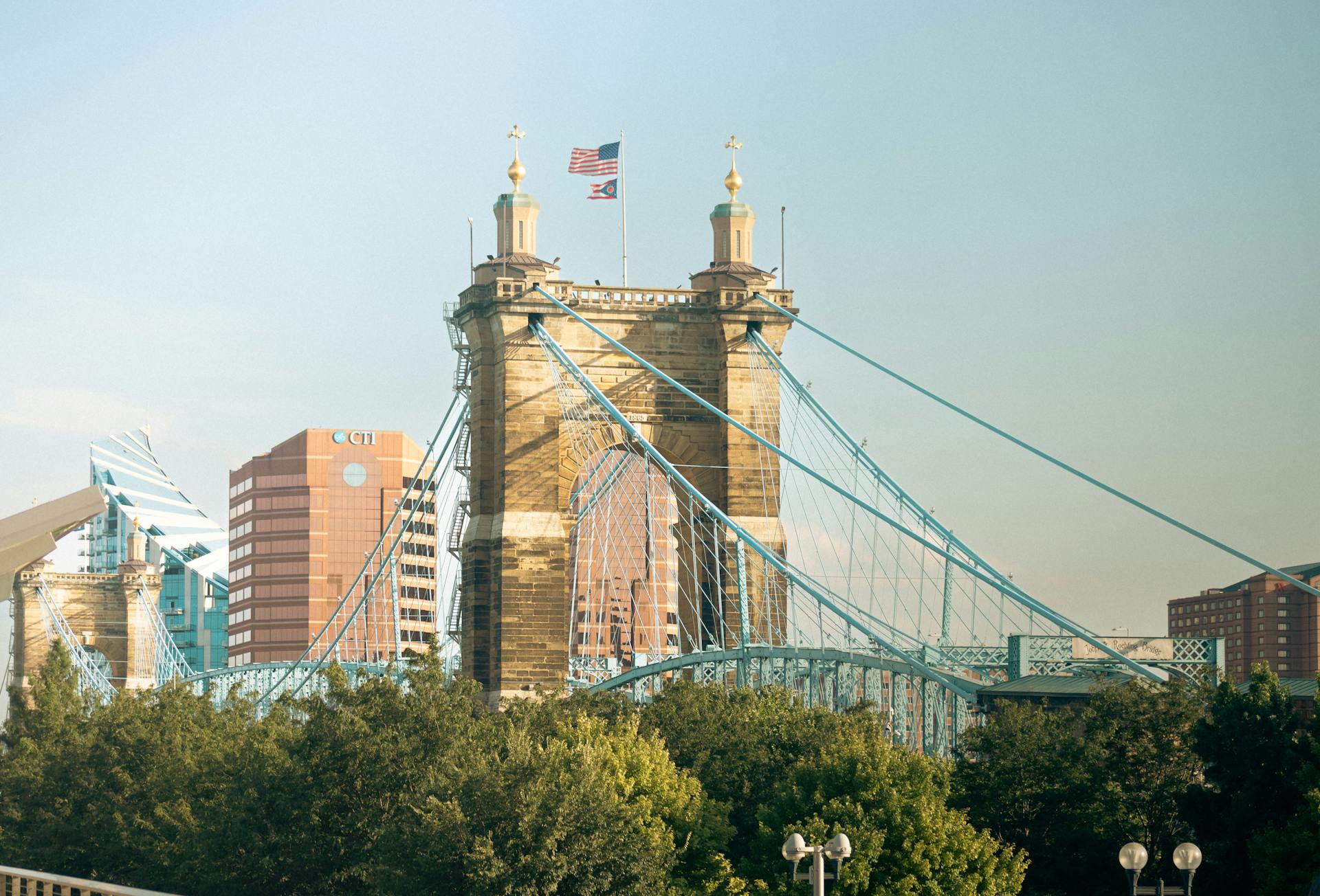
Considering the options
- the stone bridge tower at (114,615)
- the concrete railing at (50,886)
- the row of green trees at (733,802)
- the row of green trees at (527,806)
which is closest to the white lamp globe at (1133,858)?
the row of green trees at (733,802)

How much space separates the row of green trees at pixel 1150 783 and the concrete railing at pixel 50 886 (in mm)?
23856

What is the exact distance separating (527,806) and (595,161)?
157 feet

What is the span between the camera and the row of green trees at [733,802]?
43031mm

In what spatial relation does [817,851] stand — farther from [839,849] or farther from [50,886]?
[50,886]

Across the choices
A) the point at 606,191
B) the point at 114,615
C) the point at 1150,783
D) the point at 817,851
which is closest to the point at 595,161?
the point at 606,191

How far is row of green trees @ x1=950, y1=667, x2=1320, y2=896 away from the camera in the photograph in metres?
44.2

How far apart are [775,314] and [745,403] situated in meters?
3.95

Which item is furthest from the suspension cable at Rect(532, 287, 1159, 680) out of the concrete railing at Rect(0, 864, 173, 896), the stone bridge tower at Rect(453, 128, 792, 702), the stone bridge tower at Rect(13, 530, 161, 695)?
the stone bridge tower at Rect(13, 530, 161, 695)

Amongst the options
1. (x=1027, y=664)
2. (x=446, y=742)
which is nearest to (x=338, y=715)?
(x=446, y=742)

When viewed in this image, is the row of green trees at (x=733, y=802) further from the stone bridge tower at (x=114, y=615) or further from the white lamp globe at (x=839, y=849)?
the stone bridge tower at (x=114, y=615)

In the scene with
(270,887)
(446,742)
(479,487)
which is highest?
(479,487)

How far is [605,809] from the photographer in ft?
145

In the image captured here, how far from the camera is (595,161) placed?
8650 centimetres

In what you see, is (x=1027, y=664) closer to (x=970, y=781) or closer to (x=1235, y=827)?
(x=970, y=781)
